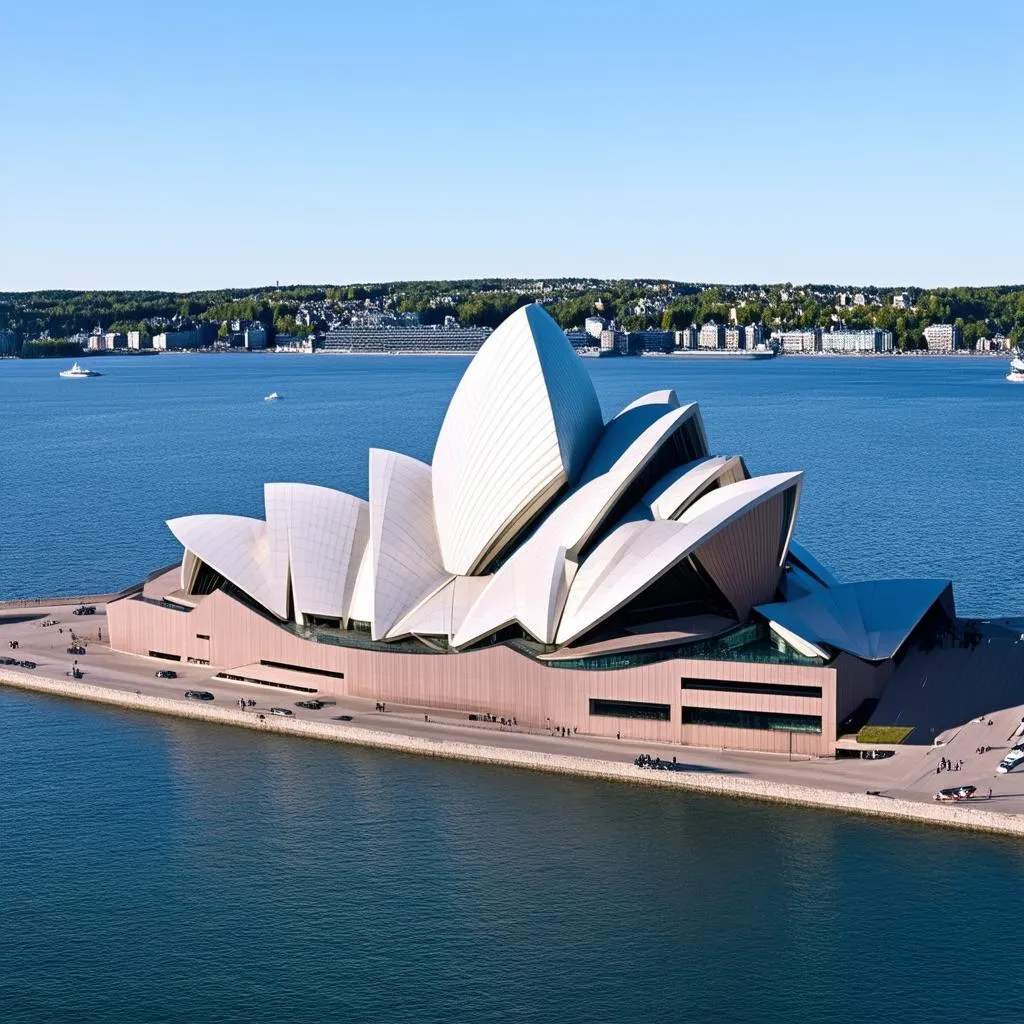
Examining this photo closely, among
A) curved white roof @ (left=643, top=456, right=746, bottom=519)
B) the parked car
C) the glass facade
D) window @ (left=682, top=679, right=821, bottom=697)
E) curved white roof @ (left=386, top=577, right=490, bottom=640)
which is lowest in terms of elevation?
the parked car

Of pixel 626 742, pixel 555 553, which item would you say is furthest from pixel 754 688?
pixel 555 553

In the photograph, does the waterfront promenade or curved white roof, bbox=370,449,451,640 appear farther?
curved white roof, bbox=370,449,451,640

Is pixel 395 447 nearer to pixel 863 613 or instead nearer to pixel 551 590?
pixel 863 613

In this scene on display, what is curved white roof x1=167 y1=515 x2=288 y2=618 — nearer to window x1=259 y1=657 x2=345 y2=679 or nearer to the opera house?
the opera house

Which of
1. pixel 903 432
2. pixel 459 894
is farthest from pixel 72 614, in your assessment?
pixel 903 432

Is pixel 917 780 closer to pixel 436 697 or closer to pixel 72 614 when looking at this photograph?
pixel 436 697

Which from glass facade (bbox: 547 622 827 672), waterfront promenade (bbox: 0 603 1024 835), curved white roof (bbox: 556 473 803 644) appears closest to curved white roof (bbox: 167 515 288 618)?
waterfront promenade (bbox: 0 603 1024 835)
